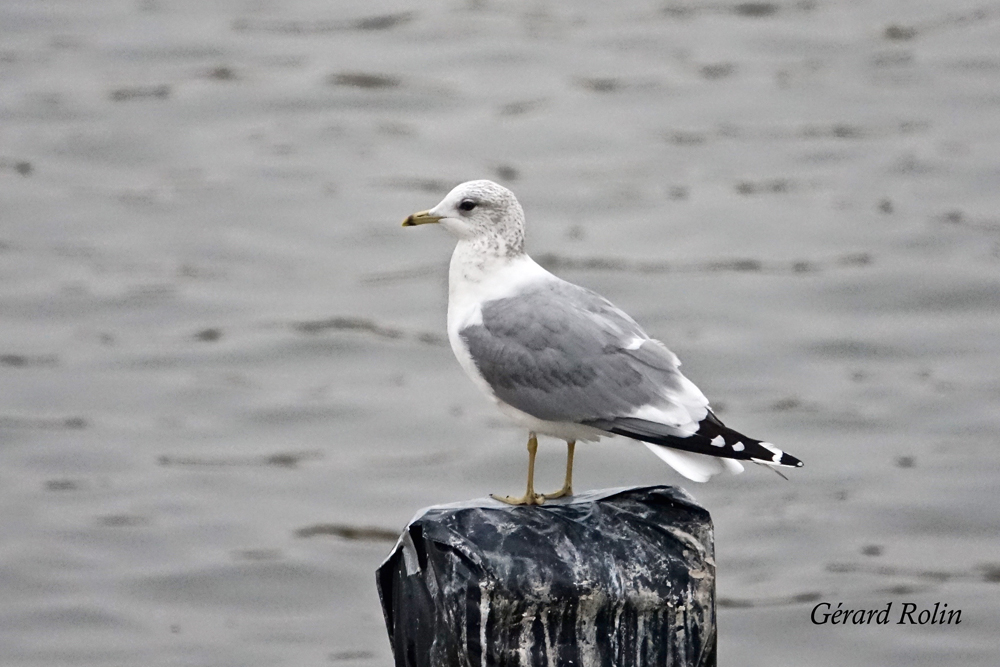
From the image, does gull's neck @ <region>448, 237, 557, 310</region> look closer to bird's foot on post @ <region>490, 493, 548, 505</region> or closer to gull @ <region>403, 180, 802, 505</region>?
gull @ <region>403, 180, 802, 505</region>

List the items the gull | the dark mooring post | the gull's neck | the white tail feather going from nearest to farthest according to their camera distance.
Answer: the dark mooring post
the white tail feather
the gull
the gull's neck

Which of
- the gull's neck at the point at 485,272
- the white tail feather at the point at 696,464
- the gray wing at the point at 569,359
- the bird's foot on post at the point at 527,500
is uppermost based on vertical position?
the gull's neck at the point at 485,272

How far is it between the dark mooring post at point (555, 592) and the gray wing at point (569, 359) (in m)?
0.62

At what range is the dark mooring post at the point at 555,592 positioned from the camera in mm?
2881

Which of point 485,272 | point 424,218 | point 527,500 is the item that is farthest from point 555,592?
point 424,218

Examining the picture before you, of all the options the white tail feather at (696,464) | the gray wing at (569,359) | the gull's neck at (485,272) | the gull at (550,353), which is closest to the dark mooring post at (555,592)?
the white tail feather at (696,464)

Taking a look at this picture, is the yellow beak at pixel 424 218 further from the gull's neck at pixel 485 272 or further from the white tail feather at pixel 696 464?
the white tail feather at pixel 696 464

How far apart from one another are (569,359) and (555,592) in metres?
0.94

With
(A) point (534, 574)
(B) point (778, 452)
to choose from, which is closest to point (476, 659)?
(A) point (534, 574)

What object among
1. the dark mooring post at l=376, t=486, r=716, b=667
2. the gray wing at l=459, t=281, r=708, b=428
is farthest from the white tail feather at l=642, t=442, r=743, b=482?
the dark mooring post at l=376, t=486, r=716, b=667

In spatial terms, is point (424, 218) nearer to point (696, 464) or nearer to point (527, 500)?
point (527, 500)

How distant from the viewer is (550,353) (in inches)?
147

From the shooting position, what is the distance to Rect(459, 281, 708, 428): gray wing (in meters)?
3.62

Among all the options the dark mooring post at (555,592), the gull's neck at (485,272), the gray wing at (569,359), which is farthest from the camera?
the gull's neck at (485,272)
